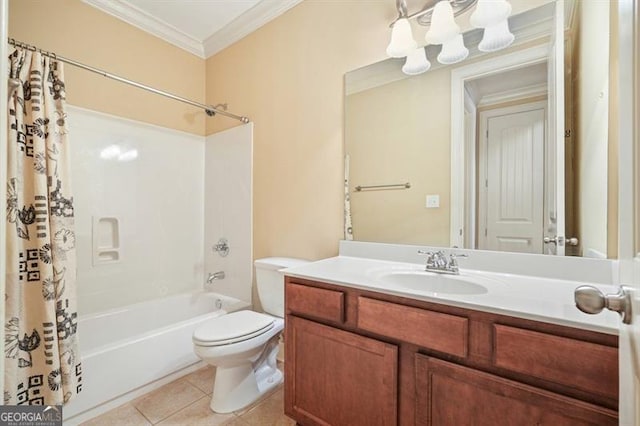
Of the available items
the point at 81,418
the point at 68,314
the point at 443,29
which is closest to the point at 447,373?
the point at 443,29

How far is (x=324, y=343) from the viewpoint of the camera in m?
1.23

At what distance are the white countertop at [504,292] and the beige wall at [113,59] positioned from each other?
75.1 inches

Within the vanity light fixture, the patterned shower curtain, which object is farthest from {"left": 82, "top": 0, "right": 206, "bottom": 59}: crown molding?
the vanity light fixture

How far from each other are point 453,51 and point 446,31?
0.10m

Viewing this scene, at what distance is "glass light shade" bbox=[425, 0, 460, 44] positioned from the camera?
1.39 metres

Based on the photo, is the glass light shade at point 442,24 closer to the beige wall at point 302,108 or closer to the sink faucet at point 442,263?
the beige wall at point 302,108

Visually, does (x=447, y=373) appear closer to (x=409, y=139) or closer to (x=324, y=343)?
(x=324, y=343)

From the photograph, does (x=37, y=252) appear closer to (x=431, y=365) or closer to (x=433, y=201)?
(x=431, y=365)

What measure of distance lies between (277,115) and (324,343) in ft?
5.15

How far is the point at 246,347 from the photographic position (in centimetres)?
152

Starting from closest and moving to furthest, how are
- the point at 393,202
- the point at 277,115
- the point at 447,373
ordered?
the point at 447,373
the point at 393,202
the point at 277,115

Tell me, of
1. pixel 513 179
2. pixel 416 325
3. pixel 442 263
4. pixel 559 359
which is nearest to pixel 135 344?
pixel 416 325

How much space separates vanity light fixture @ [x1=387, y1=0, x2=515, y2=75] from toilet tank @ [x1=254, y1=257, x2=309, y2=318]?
133 cm

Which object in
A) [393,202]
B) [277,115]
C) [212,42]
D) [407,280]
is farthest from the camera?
[212,42]
